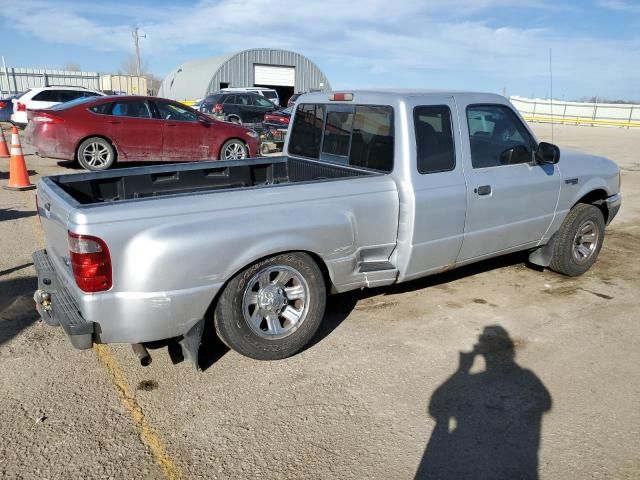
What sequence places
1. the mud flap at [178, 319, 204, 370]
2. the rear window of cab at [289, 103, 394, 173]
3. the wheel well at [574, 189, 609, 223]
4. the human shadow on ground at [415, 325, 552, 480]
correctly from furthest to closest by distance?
the wheel well at [574, 189, 609, 223], the rear window of cab at [289, 103, 394, 173], the mud flap at [178, 319, 204, 370], the human shadow on ground at [415, 325, 552, 480]

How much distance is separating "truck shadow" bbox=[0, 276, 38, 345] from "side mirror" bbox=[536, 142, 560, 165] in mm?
4375

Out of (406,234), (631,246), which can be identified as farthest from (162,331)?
(631,246)

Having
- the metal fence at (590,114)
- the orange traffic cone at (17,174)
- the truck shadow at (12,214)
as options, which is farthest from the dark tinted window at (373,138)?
the metal fence at (590,114)

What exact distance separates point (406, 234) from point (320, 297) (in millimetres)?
816

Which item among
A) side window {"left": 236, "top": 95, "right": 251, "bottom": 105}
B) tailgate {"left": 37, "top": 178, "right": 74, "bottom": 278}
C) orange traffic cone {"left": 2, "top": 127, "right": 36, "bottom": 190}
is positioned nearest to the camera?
tailgate {"left": 37, "top": 178, "right": 74, "bottom": 278}

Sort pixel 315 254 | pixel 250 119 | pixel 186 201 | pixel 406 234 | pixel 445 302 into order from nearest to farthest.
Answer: pixel 186 201
pixel 315 254
pixel 406 234
pixel 445 302
pixel 250 119

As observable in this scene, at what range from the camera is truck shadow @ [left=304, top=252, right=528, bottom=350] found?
4242 mm

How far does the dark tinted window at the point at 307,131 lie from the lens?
4871mm

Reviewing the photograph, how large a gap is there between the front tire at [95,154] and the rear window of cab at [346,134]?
6.70m

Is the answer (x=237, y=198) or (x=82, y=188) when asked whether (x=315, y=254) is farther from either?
(x=82, y=188)

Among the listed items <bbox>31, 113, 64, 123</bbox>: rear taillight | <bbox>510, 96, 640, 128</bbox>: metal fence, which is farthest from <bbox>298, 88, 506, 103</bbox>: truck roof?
<bbox>510, 96, 640, 128</bbox>: metal fence

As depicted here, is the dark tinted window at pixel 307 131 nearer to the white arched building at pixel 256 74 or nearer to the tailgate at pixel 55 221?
the tailgate at pixel 55 221

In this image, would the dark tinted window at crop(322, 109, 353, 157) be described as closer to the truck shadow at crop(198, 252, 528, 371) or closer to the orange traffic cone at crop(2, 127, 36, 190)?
the truck shadow at crop(198, 252, 528, 371)

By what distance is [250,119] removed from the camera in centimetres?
1978
